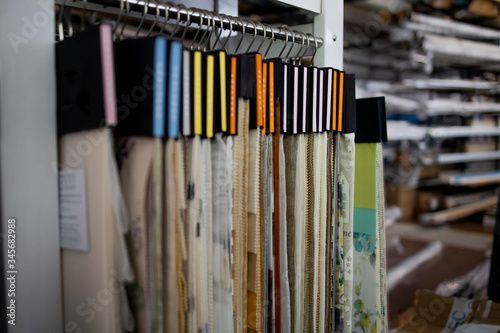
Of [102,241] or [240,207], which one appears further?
[240,207]

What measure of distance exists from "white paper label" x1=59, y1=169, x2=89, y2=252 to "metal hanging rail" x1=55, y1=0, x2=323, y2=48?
30cm

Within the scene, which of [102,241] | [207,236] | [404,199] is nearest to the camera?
[102,241]

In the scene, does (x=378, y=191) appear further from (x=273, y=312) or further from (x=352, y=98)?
(x=273, y=312)

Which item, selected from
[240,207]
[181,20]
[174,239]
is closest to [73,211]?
[174,239]

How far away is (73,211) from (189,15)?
43 cm

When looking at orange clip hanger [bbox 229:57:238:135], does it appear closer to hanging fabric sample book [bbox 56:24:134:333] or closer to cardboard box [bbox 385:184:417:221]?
hanging fabric sample book [bbox 56:24:134:333]

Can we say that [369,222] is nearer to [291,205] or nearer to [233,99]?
[291,205]

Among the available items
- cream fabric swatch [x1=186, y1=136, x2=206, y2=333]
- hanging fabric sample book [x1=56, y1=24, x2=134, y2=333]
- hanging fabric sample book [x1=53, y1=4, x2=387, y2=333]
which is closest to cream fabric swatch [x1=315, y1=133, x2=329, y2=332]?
hanging fabric sample book [x1=53, y1=4, x2=387, y2=333]

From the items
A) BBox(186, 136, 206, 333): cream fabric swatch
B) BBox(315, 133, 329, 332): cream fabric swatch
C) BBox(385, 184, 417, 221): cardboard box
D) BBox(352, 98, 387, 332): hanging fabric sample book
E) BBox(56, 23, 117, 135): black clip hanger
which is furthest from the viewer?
BBox(385, 184, 417, 221): cardboard box

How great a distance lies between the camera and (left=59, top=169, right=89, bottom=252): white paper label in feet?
2.24

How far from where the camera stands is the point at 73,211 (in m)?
0.71

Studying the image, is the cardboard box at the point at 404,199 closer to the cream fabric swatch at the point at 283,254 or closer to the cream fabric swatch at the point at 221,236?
the cream fabric swatch at the point at 283,254

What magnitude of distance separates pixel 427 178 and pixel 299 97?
3559 mm

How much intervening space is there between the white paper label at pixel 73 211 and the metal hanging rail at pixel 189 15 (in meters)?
0.30
